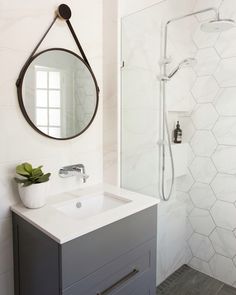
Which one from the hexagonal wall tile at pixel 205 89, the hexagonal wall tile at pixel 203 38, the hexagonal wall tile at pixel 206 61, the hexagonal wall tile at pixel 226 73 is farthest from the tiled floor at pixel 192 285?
the hexagonal wall tile at pixel 203 38

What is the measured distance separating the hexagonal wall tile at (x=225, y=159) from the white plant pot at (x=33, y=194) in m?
1.41

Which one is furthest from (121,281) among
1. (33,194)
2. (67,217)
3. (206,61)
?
(206,61)

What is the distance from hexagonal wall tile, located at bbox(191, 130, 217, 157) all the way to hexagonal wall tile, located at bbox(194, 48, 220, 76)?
50cm

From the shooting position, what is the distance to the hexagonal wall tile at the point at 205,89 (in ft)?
6.69

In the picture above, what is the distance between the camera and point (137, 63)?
1793 mm

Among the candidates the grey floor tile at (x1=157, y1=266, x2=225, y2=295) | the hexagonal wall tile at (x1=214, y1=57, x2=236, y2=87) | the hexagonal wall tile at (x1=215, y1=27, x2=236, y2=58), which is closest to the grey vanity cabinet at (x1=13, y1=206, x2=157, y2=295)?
the grey floor tile at (x1=157, y1=266, x2=225, y2=295)

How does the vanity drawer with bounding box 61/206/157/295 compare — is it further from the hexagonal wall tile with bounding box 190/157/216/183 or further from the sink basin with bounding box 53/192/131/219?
the hexagonal wall tile with bounding box 190/157/216/183

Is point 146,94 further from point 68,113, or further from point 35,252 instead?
point 35,252

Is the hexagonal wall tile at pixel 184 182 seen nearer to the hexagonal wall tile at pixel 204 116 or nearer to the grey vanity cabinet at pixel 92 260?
the hexagonal wall tile at pixel 204 116

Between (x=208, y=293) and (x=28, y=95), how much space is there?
1.97 m

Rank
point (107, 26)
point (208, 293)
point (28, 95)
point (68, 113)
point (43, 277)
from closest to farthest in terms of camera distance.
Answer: point (43, 277), point (28, 95), point (68, 113), point (107, 26), point (208, 293)

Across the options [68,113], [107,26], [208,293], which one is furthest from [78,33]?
[208,293]

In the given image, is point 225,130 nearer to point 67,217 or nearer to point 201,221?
point 201,221

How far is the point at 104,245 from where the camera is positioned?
3.86 feet
